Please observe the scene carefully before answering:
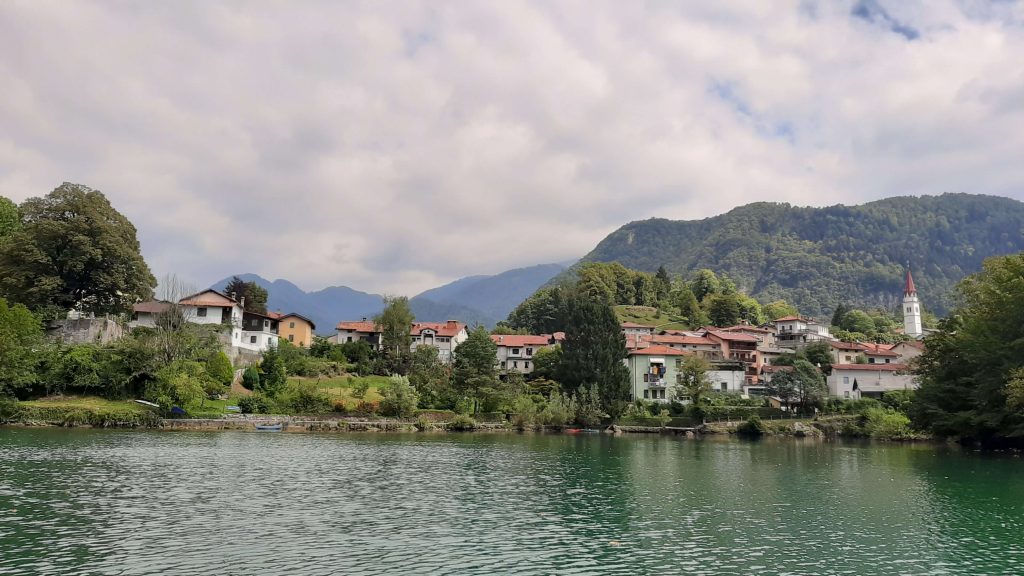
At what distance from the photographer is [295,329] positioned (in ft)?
320

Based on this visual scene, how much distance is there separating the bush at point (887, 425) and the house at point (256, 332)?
2795 inches

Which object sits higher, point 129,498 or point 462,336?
point 462,336

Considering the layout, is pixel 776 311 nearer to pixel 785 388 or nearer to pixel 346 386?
pixel 785 388

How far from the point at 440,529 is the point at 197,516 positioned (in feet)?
26.3

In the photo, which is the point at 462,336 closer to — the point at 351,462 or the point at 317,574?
the point at 351,462

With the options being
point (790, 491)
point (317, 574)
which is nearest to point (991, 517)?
point (790, 491)

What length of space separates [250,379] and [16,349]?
20464 mm

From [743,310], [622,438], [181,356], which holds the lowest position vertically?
[622,438]

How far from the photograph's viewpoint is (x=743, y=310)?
16400 centimetres

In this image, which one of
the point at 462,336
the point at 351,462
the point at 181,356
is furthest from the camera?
the point at 462,336

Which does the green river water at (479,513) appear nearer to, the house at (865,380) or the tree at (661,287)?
the house at (865,380)

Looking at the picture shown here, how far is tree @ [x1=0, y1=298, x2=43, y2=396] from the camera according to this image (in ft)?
177

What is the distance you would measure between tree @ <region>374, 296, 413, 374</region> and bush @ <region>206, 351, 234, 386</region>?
23.4 meters

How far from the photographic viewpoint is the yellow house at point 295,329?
96.1m
